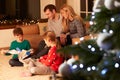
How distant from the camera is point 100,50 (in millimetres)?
1350

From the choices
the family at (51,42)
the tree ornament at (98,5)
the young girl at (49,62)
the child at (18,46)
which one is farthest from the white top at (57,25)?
the tree ornament at (98,5)

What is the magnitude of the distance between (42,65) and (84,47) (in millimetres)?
2231

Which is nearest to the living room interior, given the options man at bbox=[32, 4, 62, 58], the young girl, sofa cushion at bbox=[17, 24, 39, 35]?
sofa cushion at bbox=[17, 24, 39, 35]

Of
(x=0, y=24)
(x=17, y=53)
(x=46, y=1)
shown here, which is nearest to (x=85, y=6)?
(x=46, y=1)

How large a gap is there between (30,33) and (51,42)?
1.62 m

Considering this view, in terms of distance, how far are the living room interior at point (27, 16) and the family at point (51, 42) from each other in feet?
1.41

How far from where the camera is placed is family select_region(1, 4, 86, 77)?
3502mm

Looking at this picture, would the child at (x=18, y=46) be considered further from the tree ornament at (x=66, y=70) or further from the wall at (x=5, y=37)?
the tree ornament at (x=66, y=70)

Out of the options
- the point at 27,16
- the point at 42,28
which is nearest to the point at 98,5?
the point at 42,28

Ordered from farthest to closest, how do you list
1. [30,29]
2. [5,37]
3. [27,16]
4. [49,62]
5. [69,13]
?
[27,16], [5,37], [30,29], [69,13], [49,62]

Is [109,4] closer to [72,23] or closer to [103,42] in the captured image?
[103,42]

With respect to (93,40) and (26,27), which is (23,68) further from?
(93,40)

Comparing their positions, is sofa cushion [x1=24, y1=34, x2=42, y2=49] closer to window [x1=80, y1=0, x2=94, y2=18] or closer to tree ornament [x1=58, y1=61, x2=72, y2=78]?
window [x1=80, y1=0, x2=94, y2=18]

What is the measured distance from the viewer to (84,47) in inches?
54.1
